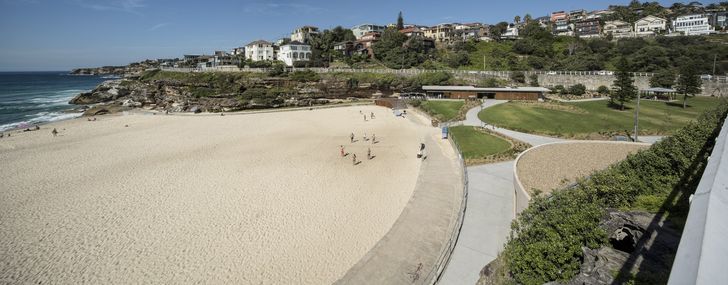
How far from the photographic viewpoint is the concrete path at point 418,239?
1180 cm

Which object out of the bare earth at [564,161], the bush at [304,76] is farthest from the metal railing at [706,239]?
the bush at [304,76]

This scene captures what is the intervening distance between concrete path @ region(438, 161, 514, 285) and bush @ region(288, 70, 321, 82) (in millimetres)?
57367

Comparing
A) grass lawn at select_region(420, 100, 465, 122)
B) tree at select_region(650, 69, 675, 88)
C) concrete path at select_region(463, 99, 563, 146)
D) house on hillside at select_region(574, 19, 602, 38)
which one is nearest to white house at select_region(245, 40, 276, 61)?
grass lawn at select_region(420, 100, 465, 122)

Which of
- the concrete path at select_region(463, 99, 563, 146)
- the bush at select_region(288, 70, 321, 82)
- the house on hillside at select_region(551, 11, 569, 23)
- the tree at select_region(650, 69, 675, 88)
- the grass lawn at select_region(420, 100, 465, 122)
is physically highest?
the house on hillside at select_region(551, 11, 569, 23)

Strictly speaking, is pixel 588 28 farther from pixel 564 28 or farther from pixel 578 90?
pixel 578 90

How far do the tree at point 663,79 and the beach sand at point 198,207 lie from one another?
4076cm

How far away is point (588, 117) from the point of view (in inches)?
1337

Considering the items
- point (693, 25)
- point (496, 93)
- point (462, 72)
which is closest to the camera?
point (496, 93)

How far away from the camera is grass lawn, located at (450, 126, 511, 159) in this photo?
938 inches

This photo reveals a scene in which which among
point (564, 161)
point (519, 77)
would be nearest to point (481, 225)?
point (564, 161)

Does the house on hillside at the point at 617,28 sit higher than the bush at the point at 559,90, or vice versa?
the house on hillside at the point at 617,28

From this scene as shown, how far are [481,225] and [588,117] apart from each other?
27.1m

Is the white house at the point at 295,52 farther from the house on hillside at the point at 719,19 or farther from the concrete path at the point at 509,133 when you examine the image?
the house on hillside at the point at 719,19

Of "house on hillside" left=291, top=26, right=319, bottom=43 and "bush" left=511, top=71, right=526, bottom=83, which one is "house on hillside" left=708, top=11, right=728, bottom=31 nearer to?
"bush" left=511, top=71, right=526, bottom=83
